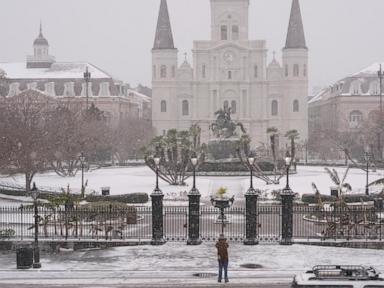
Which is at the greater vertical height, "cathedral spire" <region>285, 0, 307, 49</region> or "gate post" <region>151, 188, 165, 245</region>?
"cathedral spire" <region>285, 0, 307, 49</region>

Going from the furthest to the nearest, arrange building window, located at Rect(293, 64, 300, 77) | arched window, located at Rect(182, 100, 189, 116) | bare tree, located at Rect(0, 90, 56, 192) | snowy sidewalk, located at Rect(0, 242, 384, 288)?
arched window, located at Rect(182, 100, 189, 116) < building window, located at Rect(293, 64, 300, 77) < bare tree, located at Rect(0, 90, 56, 192) < snowy sidewalk, located at Rect(0, 242, 384, 288)

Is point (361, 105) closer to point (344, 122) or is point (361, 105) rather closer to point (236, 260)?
point (344, 122)

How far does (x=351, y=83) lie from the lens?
107 m

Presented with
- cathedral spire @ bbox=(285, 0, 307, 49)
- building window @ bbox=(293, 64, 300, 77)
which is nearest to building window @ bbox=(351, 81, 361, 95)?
building window @ bbox=(293, 64, 300, 77)

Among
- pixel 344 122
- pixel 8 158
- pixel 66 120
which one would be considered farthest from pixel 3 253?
pixel 344 122

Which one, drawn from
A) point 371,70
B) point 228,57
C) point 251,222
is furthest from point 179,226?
point 371,70

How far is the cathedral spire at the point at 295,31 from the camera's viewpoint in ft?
334

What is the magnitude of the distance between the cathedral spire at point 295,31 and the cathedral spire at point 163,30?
16.8 m

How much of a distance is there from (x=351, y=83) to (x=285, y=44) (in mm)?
12310

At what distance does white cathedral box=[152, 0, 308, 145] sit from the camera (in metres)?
103

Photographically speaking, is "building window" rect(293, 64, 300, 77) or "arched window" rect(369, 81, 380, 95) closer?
"building window" rect(293, 64, 300, 77)

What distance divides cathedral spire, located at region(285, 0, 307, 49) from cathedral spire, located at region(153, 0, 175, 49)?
55.3 ft

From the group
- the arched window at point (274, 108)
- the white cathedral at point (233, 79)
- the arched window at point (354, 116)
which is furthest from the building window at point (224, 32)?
the arched window at point (354, 116)

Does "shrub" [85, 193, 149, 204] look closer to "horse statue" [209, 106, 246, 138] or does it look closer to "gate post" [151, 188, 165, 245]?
"gate post" [151, 188, 165, 245]
